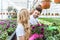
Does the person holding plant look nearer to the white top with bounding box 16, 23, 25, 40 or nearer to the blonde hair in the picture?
the blonde hair

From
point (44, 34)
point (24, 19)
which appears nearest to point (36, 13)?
point (44, 34)

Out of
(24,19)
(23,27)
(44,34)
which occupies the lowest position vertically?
(44,34)

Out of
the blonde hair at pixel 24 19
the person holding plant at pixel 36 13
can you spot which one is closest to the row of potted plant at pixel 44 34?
the blonde hair at pixel 24 19

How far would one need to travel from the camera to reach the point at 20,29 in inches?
168

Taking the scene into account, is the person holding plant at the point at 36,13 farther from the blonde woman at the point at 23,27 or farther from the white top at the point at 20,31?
the white top at the point at 20,31

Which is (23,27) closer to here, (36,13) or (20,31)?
(20,31)

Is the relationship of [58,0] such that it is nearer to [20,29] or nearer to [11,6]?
[20,29]

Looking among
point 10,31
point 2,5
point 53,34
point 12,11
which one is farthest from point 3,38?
point 2,5

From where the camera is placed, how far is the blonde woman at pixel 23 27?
4262 mm

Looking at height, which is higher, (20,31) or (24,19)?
(24,19)

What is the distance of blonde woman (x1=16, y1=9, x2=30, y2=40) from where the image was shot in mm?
4262

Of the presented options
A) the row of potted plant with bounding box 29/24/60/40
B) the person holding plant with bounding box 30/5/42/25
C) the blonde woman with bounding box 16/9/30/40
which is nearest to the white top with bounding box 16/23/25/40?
the blonde woman with bounding box 16/9/30/40

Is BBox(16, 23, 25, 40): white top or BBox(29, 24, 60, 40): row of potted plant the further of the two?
BBox(16, 23, 25, 40): white top

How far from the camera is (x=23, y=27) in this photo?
170 inches
